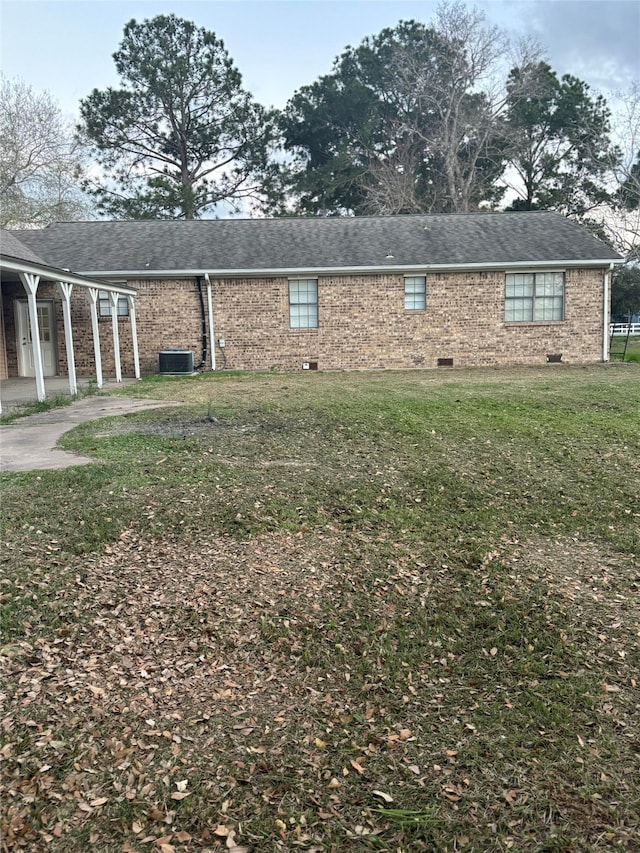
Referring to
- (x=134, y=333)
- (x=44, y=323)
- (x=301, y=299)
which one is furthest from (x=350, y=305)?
(x=44, y=323)

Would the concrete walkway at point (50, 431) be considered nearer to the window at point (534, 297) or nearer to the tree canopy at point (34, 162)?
the window at point (534, 297)

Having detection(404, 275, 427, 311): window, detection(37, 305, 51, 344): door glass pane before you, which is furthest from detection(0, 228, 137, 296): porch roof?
detection(404, 275, 427, 311): window

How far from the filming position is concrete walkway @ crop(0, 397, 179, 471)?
22.6ft

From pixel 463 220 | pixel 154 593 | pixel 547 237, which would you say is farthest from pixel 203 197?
pixel 154 593

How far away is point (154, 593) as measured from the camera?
396 cm

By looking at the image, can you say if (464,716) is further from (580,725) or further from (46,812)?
(46,812)

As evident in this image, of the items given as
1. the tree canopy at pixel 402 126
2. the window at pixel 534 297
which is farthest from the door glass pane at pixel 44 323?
the tree canopy at pixel 402 126

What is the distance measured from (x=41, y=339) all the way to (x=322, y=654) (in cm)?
1647

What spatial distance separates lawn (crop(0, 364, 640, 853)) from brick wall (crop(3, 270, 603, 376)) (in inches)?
447

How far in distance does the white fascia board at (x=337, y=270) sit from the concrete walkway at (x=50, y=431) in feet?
20.2

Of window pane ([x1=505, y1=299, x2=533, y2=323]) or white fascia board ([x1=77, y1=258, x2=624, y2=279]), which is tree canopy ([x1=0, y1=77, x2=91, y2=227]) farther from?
window pane ([x1=505, y1=299, x2=533, y2=323])

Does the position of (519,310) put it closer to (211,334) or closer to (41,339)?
(211,334)

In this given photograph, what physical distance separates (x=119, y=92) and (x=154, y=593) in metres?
33.8

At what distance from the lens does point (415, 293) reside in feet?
59.6
